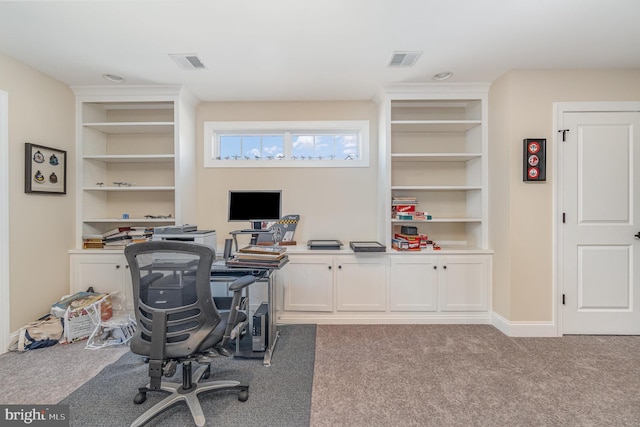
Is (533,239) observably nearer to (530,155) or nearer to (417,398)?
(530,155)

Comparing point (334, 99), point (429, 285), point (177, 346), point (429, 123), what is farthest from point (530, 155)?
point (177, 346)

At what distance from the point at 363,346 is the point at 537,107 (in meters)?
2.76

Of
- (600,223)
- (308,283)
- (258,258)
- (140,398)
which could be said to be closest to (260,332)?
(258,258)

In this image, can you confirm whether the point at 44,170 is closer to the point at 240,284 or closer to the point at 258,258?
the point at 258,258

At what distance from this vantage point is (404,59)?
7.75 feet

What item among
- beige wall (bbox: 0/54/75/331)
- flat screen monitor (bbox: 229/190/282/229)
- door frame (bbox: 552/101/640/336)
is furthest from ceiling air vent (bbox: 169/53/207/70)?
door frame (bbox: 552/101/640/336)

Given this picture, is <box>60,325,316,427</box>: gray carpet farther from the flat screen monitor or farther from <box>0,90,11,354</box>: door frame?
the flat screen monitor

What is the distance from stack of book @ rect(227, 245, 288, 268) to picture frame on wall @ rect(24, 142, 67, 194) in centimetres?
202

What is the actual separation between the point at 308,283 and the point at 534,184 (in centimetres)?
238

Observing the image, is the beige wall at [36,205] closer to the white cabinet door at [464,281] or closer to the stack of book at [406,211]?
the stack of book at [406,211]

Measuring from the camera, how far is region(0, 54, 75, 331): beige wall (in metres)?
2.36

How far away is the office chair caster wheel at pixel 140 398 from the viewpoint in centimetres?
169

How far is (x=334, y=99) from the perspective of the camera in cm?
322

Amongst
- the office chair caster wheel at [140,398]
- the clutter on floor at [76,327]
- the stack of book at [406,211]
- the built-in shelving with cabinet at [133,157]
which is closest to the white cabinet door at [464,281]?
the stack of book at [406,211]
